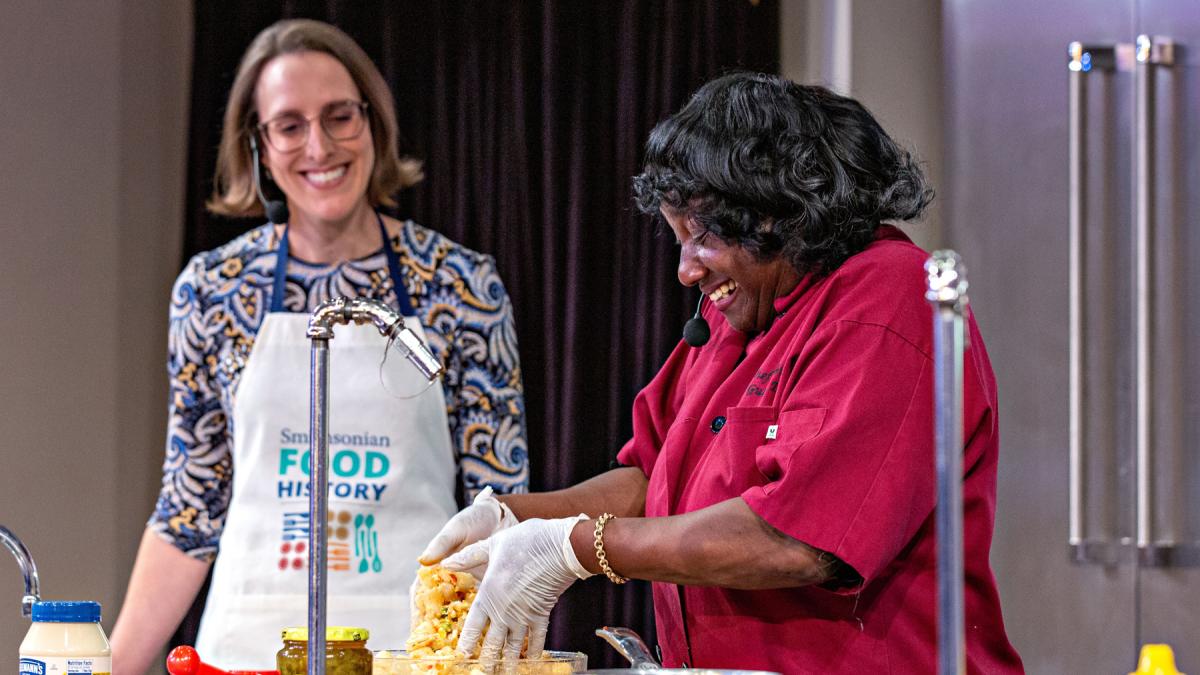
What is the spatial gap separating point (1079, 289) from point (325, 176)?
134 cm

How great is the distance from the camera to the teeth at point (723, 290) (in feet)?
5.32

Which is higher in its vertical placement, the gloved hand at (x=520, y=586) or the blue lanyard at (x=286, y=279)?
the blue lanyard at (x=286, y=279)

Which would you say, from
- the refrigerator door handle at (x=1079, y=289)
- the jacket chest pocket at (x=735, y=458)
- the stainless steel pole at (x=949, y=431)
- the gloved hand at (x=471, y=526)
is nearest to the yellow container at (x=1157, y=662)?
the stainless steel pole at (x=949, y=431)

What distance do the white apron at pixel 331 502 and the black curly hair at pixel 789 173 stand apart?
987mm

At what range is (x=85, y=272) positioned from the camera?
2473 mm

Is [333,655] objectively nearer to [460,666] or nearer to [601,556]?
[460,666]

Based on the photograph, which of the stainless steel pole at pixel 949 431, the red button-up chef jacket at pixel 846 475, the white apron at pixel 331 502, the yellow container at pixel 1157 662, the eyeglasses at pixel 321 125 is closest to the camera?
the stainless steel pole at pixel 949 431

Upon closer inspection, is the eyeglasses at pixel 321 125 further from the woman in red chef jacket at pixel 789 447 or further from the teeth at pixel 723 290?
the teeth at pixel 723 290

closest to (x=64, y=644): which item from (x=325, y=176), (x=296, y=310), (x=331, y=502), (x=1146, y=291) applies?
(x=331, y=502)

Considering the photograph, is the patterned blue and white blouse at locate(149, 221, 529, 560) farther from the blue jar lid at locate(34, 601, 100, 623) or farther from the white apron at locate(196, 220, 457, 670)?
the blue jar lid at locate(34, 601, 100, 623)

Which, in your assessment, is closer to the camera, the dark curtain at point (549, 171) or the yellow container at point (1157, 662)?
the yellow container at point (1157, 662)

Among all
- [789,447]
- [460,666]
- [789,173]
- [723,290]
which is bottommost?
[460,666]

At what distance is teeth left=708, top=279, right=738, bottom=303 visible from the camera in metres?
1.62

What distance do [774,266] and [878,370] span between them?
26cm
